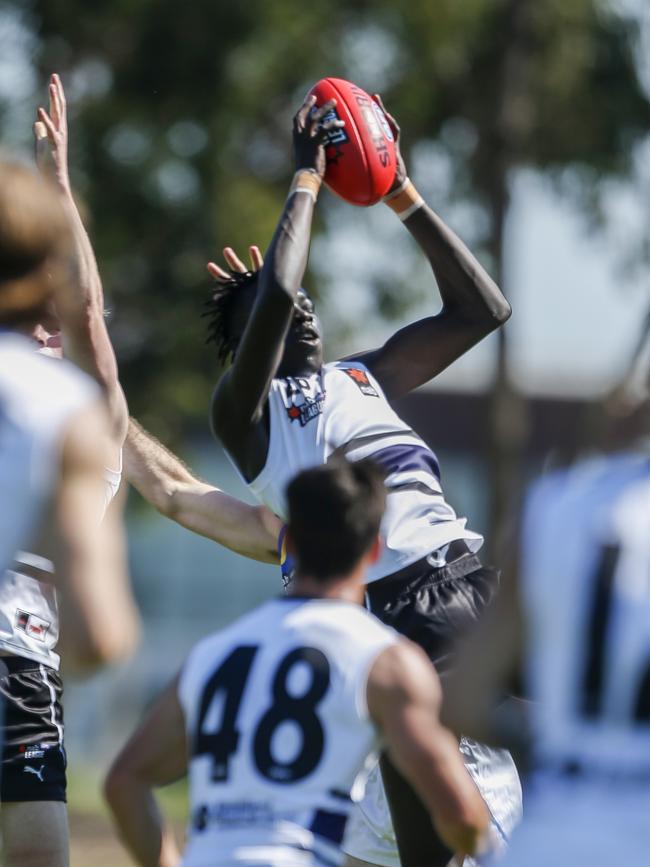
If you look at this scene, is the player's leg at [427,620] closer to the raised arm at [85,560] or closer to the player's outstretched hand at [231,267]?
the player's outstretched hand at [231,267]

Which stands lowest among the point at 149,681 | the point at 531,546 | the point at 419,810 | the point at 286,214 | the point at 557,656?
the point at 149,681

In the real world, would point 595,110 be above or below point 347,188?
above

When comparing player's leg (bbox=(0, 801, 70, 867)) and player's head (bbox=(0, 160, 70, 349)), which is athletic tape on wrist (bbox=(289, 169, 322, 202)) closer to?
player's head (bbox=(0, 160, 70, 349))

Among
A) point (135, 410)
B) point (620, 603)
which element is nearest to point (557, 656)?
point (620, 603)

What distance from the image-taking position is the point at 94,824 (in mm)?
11930

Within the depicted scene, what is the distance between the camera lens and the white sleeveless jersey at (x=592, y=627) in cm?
288

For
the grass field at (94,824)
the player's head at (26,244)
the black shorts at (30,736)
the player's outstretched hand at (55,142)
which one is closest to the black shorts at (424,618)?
the black shorts at (30,736)

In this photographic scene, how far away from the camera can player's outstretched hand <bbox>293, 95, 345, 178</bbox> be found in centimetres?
498

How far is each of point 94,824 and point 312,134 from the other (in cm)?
813

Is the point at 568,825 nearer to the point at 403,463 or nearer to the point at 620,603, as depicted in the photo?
the point at 620,603

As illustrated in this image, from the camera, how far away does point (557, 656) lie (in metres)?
2.95

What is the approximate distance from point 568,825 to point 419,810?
6.12 feet

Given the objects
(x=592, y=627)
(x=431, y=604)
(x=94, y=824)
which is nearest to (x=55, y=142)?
(x=431, y=604)

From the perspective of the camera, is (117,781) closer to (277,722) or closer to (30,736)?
(277,722)
